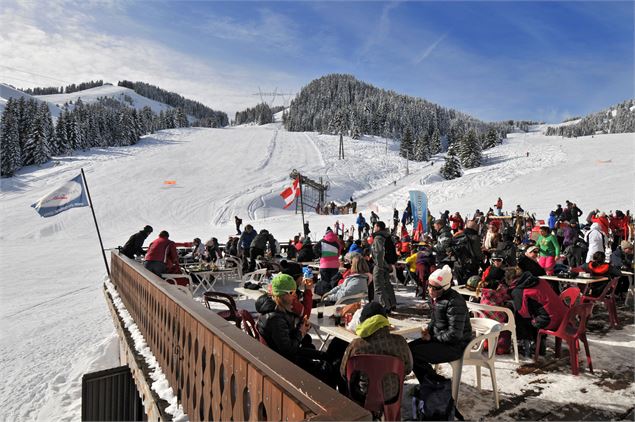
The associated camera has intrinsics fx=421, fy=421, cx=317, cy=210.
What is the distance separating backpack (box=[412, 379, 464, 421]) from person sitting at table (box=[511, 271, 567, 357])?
2062 millimetres

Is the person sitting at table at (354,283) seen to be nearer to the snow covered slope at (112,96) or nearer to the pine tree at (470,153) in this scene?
the pine tree at (470,153)

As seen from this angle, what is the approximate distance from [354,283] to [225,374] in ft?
12.7

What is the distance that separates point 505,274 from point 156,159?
49.5m

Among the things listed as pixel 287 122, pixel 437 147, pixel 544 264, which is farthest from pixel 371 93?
pixel 544 264

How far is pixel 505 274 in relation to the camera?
638cm

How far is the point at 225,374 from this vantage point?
256 cm

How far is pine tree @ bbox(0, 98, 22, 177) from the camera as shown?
46562 mm

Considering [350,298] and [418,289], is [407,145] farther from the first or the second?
[350,298]

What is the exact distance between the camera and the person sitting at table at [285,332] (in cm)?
376

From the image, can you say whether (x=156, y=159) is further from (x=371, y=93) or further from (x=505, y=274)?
(x=371, y=93)

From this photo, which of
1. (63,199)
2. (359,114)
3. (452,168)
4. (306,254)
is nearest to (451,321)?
(306,254)

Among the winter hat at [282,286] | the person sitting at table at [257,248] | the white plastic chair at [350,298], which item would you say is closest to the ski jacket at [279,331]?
the winter hat at [282,286]

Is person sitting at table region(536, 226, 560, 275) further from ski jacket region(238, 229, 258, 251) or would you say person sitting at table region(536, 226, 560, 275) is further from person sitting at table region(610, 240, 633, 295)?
ski jacket region(238, 229, 258, 251)

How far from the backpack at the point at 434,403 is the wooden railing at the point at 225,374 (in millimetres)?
1847
